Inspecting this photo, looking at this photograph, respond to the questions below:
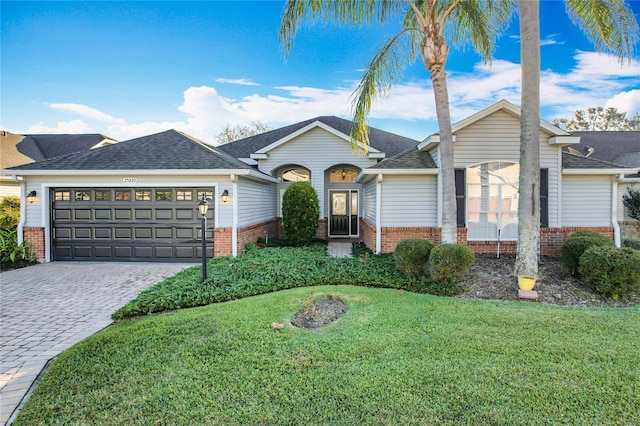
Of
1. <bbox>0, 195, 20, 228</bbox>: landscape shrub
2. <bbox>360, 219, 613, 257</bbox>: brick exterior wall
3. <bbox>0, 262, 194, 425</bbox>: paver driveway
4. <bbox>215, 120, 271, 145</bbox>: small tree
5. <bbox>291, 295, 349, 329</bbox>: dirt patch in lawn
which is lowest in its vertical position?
<bbox>0, 262, 194, 425</bbox>: paver driveway

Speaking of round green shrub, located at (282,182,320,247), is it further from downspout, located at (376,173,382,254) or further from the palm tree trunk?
the palm tree trunk

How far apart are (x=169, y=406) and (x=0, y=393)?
73.8 inches

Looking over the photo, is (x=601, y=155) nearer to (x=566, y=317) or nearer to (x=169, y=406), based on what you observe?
(x=566, y=317)

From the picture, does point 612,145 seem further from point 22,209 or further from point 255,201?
point 22,209

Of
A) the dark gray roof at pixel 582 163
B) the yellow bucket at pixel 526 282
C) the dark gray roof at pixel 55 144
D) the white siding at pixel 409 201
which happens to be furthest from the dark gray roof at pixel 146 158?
the dark gray roof at pixel 582 163

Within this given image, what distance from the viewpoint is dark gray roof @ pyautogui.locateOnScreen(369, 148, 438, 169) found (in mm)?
9805

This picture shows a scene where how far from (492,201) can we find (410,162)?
9.07 feet

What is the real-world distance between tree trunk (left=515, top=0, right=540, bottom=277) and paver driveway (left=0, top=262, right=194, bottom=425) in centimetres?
786

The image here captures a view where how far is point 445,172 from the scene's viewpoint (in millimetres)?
7953

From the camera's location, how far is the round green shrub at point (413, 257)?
6.82m

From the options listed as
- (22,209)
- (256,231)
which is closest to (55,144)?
(22,209)

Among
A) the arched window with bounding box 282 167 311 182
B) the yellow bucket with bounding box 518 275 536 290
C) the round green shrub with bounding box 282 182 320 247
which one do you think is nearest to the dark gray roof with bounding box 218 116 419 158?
the arched window with bounding box 282 167 311 182

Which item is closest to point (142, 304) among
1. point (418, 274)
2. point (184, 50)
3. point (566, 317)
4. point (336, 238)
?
point (418, 274)

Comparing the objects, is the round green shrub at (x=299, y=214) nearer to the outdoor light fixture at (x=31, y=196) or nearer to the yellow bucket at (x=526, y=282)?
the yellow bucket at (x=526, y=282)
